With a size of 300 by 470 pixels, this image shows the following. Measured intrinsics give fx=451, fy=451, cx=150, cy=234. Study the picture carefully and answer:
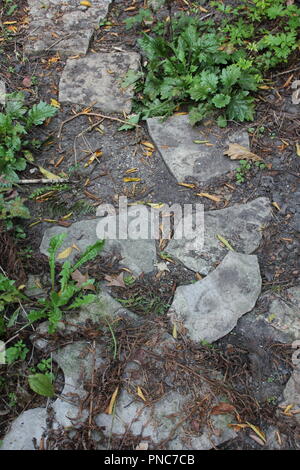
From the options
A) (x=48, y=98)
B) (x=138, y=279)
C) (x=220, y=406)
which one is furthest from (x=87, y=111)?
(x=220, y=406)

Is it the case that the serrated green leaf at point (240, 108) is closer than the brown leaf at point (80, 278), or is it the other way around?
the brown leaf at point (80, 278)

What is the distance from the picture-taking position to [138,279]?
2.69 m

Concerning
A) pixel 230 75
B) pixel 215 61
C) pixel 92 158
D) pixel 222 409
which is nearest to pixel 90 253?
pixel 92 158

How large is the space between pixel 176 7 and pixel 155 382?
326 cm

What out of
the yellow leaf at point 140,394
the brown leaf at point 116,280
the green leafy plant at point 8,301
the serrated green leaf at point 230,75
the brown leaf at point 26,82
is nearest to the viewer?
the yellow leaf at point 140,394

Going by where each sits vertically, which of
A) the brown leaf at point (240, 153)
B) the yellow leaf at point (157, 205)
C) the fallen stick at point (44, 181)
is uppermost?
the brown leaf at point (240, 153)

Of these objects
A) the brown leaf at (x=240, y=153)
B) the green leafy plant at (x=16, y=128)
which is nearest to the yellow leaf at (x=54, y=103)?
the green leafy plant at (x=16, y=128)

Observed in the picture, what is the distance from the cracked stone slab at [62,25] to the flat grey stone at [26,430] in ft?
9.67

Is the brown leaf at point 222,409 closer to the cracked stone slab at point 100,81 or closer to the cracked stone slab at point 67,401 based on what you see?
the cracked stone slab at point 67,401

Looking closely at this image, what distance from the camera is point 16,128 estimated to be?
3.12 meters

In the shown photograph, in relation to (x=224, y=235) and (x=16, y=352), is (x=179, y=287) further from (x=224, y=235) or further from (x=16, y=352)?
(x=16, y=352)

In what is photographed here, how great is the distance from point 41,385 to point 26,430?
0.23 m

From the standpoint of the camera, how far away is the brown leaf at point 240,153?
3.14 metres

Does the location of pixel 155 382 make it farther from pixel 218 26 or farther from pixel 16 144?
pixel 218 26
